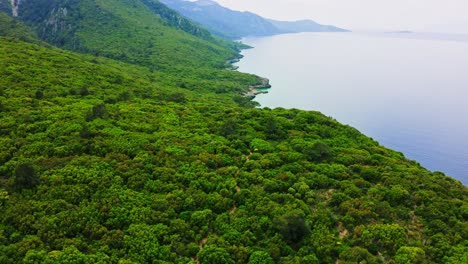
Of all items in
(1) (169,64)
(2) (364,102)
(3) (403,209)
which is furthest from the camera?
(1) (169,64)

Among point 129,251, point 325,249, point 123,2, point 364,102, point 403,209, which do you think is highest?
point 123,2

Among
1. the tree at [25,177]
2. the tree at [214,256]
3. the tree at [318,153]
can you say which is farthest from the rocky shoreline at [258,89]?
the tree at [214,256]

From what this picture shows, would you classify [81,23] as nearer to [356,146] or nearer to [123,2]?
[123,2]

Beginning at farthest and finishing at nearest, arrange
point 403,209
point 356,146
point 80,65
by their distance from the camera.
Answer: point 80,65 < point 356,146 < point 403,209

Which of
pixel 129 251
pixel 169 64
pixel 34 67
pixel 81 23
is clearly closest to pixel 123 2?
pixel 81 23

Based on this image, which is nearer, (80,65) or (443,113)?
(80,65)

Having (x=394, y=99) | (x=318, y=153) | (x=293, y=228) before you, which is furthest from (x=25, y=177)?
(x=394, y=99)

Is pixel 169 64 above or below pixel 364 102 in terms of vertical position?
below
